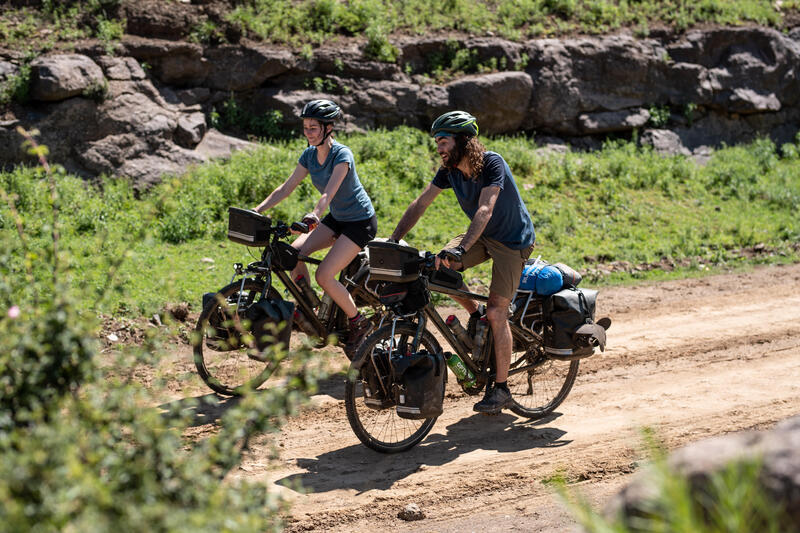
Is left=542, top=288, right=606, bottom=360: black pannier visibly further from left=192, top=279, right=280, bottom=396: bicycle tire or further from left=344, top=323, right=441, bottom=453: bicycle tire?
left=192, top=279, right=280, bottom=396: bicycle tire

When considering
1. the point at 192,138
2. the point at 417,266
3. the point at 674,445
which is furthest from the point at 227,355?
the point at 192,138

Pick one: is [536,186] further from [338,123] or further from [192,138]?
[192,138]

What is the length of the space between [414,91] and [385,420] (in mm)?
9062

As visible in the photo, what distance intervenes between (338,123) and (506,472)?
909 cm

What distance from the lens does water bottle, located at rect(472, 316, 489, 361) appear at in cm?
653

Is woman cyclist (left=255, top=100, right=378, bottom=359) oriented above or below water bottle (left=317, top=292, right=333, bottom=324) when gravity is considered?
above

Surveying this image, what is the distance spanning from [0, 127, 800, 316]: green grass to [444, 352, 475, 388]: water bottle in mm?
3761

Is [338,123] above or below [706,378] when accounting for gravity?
above

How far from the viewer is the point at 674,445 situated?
595 centimetres

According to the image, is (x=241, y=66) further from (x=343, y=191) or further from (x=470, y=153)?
(x=470, y=153)

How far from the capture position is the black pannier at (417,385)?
5836mm

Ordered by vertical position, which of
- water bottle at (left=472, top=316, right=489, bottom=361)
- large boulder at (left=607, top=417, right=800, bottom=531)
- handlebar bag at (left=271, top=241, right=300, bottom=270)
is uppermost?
large boulder at (left=607, top=417, right=800, bottom=531)

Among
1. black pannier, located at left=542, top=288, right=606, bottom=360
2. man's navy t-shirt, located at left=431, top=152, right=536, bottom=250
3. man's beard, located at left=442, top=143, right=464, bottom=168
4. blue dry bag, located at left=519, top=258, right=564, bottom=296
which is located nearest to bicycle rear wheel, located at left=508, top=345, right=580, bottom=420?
black pannier, located at left=542, top=288, right=606, bottom=360

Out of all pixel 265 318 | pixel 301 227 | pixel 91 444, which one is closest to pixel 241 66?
pixel 301 227
